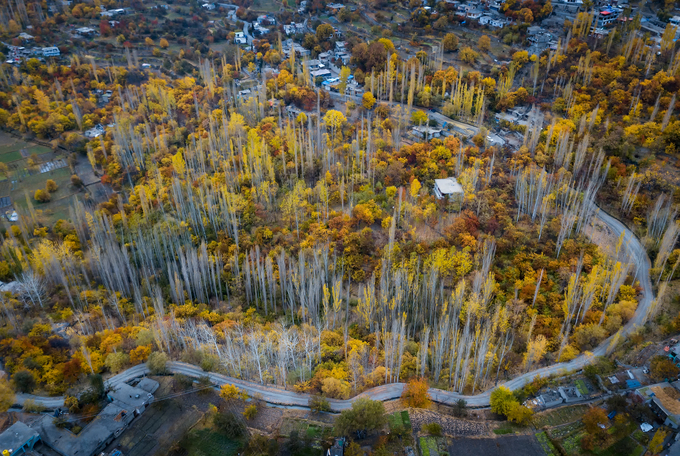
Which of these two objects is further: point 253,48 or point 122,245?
point 253,48

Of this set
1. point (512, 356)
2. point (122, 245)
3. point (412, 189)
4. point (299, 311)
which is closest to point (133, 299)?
point (122, 245)

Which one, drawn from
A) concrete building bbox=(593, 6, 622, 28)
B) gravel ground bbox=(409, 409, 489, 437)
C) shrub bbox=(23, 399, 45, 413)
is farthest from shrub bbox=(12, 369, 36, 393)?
concrete building bbox=(593, 6, 622, 28)

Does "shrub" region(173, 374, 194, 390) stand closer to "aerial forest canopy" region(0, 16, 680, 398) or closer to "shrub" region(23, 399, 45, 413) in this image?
"aerial forest canopy" region(0, 16, 680, 398)

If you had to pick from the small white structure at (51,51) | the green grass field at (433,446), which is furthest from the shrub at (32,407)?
the small white structure at (51,51)

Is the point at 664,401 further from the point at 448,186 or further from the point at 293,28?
the point at 293,28

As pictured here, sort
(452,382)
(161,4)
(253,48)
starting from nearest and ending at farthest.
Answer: (452,382), (253,48), (161,4)

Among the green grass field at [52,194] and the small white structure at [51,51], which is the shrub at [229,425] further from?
the small white structure at [51,51]

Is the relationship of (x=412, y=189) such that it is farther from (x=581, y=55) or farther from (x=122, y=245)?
(x=581, y=55)
